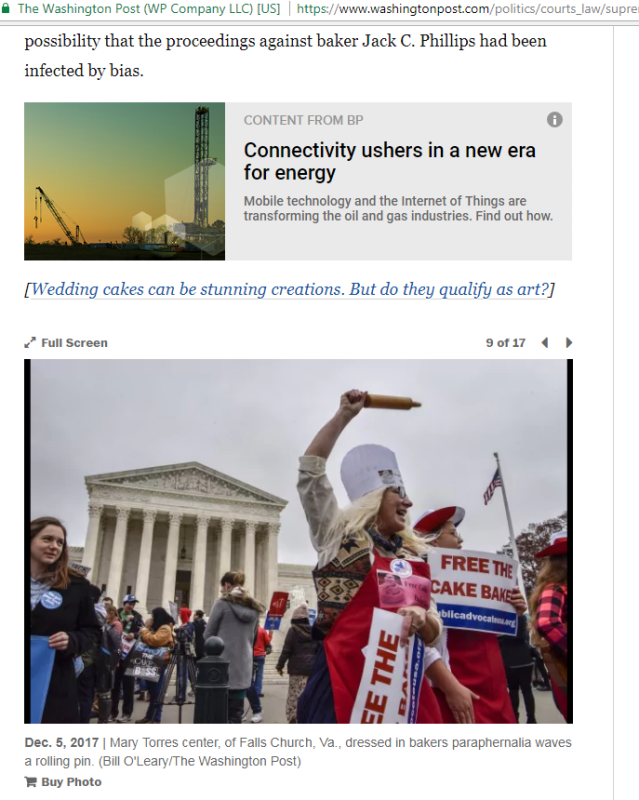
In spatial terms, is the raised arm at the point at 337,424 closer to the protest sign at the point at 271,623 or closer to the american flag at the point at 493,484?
the american flag at the point at 493,484

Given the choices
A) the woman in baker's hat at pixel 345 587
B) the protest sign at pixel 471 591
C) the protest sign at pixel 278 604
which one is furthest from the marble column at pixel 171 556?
the woman in baker's hat at pixel 345 587

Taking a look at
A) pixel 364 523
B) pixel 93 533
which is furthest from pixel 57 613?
pixel 93 533

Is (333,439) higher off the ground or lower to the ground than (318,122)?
lower

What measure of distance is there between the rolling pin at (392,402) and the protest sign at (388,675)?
1.18 metres

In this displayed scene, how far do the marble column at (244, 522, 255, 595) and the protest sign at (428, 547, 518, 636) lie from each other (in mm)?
52029

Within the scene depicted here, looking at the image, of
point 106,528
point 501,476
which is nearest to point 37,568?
point 501,476

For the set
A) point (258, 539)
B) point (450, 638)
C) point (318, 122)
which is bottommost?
point (258, 539)

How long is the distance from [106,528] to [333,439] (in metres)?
54.1

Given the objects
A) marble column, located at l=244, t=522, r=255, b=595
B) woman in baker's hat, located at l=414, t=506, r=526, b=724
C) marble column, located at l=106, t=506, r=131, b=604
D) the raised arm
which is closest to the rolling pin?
the raised arm

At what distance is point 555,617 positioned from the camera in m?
4.57

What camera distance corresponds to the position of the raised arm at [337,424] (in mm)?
3689

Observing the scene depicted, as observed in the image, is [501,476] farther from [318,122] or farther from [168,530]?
[168,530]
